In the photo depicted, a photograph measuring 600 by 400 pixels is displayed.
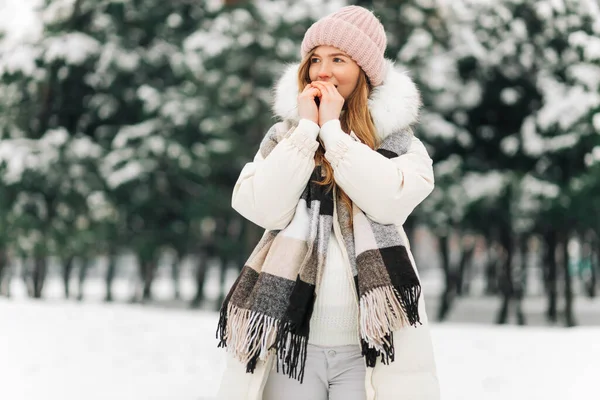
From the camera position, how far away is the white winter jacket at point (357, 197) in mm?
2139

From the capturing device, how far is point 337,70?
7.81 ft

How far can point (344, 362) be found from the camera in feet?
7.27

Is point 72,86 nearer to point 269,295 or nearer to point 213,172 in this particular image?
point 213,172

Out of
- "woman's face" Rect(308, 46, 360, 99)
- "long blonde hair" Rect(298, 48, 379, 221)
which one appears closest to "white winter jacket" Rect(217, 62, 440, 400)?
"long blonde hair" Rect(298, 48, 379, 221)

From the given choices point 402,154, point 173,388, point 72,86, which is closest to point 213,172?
point 72,86

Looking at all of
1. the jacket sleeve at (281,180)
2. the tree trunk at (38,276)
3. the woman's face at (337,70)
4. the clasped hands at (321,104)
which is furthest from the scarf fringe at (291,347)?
the tree trunk at (38,276)

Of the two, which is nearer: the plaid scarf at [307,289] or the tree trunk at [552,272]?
the plaid scarf at [307,289]

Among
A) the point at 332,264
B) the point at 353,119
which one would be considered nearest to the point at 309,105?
the point at 353,119

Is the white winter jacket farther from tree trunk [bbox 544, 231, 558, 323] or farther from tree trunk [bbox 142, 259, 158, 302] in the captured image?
tree trunk [bbox 142, 259, 158, 302]

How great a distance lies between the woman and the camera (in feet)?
6.98

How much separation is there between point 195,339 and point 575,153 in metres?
8.03

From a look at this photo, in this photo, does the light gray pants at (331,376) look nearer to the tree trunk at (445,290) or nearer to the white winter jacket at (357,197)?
the white winter jacket at (357,197)

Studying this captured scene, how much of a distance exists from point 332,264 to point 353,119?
19.4 inches

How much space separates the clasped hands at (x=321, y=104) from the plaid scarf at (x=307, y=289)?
0.19m
